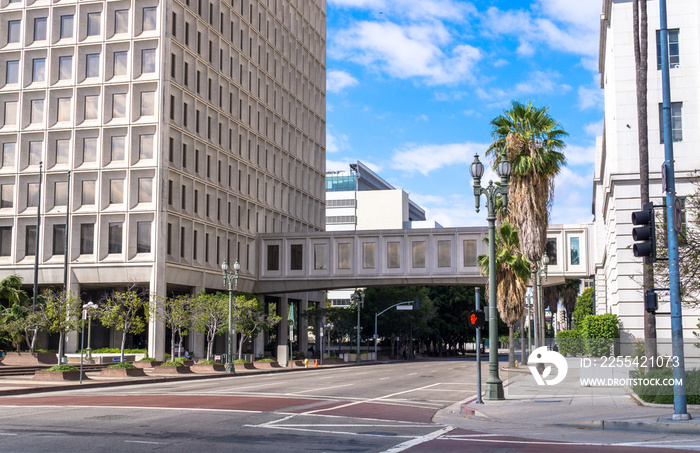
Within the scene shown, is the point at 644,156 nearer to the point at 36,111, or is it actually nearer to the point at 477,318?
the point at 477,318

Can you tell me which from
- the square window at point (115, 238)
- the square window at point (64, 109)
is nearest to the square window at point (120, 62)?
the square window at point (64, 109)

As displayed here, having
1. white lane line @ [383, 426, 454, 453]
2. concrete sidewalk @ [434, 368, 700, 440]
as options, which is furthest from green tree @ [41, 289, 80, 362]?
white lane line @ [383, 426, 454, 453]

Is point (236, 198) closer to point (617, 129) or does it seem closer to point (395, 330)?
point (395, 330)

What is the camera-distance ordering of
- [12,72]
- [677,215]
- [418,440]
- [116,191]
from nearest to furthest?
[418,440], [677,215], [116,191], [12,72]

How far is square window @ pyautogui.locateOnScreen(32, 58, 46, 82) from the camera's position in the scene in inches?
2402

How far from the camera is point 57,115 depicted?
6031 centimetres

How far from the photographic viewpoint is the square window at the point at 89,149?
195 feet

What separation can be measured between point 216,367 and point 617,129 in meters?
26.9

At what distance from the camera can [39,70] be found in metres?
61.2

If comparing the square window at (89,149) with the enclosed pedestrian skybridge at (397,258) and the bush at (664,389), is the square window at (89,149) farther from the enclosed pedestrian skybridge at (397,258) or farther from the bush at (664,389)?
the bush at (664,389)

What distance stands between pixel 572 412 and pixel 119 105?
48.4 m

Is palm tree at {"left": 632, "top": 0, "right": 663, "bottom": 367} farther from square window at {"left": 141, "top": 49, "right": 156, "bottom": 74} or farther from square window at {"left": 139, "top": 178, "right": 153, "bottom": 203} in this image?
square window at {"left": 141, "top": 49, "right": 156, "bottom": 74}

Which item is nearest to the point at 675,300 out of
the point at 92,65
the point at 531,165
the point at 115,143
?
the point at 531,165

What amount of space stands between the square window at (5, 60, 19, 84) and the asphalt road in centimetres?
4153
